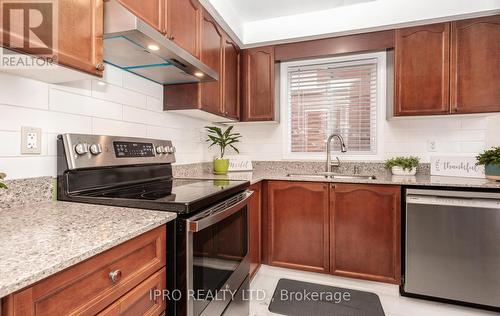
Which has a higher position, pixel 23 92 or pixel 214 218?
pixel 23 92

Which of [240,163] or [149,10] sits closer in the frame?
[149,10]

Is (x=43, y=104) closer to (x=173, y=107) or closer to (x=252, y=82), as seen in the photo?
(x=173, y=107)

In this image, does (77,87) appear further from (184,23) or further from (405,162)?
(405,162)

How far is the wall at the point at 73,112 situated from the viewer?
112cm

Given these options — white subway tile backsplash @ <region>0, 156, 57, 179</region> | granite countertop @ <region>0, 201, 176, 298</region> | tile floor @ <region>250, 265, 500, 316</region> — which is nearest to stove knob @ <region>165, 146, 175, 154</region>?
white subway tile backsplash @ <region>0, 156, 57, 179</region>

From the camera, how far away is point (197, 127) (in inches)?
101

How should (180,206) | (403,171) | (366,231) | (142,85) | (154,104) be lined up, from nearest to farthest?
(180,206) < (142,85) < (154,104) < (366,231) < (403,171)

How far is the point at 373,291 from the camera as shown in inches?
80.7

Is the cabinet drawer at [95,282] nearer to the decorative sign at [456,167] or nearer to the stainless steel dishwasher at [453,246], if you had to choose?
the stainless steel dishwasher at [453,246]

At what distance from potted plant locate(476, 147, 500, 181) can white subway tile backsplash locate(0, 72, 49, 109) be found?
2.78 meters

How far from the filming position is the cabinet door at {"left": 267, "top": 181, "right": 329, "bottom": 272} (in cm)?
221

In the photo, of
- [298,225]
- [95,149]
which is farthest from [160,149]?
[298,225]

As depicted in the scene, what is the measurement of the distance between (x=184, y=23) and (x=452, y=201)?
215cm

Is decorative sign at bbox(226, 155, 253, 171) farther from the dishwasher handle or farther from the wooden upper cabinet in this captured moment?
the wooden upper cabinet
